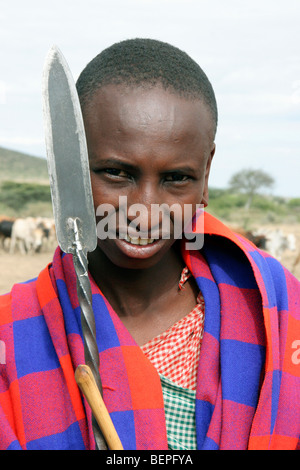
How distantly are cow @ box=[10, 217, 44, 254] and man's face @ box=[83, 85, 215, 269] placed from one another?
1409cm

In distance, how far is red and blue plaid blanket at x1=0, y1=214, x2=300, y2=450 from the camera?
152 cm

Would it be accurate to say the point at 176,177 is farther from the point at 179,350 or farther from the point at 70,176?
the point at 179,350

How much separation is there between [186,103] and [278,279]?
0.70m

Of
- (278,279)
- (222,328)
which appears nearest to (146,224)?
(222,328)

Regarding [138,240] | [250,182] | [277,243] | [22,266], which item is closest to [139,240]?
[138,240]

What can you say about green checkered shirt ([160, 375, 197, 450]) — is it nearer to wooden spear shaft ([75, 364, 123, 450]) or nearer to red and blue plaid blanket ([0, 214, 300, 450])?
red and blue plaid blanket ([0, 214, 300, 450])

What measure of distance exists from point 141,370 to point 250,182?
3232 centimetres

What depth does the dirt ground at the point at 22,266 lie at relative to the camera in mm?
11781

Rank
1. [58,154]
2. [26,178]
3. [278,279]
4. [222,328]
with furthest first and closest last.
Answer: [26,178]
[278,279]
[222,328]
[58,154]

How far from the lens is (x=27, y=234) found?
50.8 ft

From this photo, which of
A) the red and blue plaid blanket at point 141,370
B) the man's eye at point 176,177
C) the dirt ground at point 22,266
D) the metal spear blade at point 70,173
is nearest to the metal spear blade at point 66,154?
the metal spear blade at point 70,173

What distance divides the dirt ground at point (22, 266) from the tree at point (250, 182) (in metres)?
15.5

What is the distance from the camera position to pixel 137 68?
150cm
